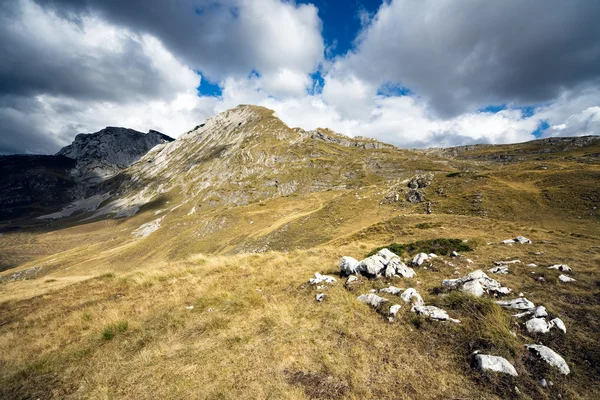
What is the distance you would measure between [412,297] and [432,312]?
1.16 metres

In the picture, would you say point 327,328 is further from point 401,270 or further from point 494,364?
point 401,270

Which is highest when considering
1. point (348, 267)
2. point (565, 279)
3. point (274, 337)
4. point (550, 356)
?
point (565, 279)

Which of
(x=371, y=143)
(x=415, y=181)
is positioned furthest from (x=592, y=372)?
(x=371, y=143)

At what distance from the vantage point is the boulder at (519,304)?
780 cm

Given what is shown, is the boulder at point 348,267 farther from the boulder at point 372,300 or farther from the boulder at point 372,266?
the boulder at point 372,300

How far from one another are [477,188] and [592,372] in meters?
41.6

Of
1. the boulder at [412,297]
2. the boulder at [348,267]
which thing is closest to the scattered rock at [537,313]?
the boulder at [412,297]

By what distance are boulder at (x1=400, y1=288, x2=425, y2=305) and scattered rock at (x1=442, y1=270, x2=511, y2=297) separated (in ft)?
5.24

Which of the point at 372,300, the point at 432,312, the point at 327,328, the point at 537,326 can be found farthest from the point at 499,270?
the point at 327,328

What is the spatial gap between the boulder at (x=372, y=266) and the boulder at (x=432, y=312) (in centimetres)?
366

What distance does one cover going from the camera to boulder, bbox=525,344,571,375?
5.56 meters

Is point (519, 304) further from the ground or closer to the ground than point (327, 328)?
further from the ground

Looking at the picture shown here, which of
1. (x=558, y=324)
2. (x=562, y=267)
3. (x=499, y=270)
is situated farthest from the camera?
(x=499, y=270)

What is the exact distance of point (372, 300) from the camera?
9547 mm
